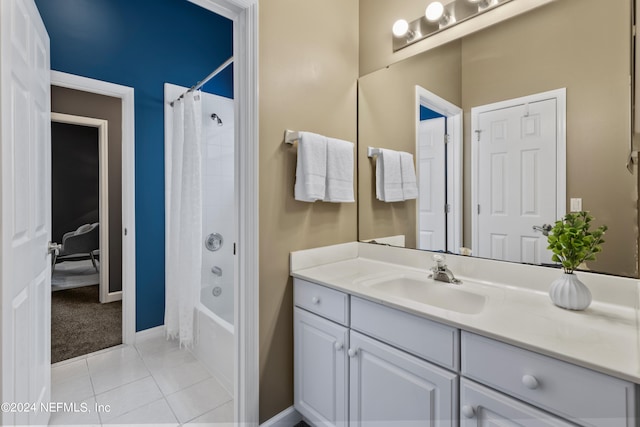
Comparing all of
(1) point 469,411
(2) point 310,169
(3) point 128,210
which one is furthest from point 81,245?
(1) point 469,411

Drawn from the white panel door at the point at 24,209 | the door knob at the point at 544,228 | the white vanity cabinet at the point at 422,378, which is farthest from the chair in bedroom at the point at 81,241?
the door knob at the point at 544,228

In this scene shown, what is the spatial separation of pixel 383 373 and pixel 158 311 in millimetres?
2249

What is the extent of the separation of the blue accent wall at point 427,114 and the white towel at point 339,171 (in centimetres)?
41

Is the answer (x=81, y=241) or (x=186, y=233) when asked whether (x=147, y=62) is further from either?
(x=81, y=241)

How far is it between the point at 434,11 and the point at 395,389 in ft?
5.74

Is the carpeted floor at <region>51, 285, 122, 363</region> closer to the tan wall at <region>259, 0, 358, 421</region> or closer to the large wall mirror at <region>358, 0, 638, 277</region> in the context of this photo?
the tan wall at <region>259, 0, 358, 421</region>

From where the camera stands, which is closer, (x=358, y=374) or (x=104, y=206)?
(x=358, y=374)

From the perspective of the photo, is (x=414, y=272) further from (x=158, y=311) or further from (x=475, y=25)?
(x=158, y=311)

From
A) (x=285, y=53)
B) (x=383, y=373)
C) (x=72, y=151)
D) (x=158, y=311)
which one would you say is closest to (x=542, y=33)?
(x=285, y=53)

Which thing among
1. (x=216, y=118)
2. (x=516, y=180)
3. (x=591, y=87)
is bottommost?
(x=516, y=180)

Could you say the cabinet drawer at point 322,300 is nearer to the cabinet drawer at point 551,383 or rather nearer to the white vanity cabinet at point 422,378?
the white vanity cabinet at point 422,378

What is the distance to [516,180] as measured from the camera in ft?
4.24

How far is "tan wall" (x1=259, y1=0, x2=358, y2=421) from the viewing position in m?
1.47

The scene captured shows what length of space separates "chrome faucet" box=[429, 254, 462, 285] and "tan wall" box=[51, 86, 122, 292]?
3.71 meters
